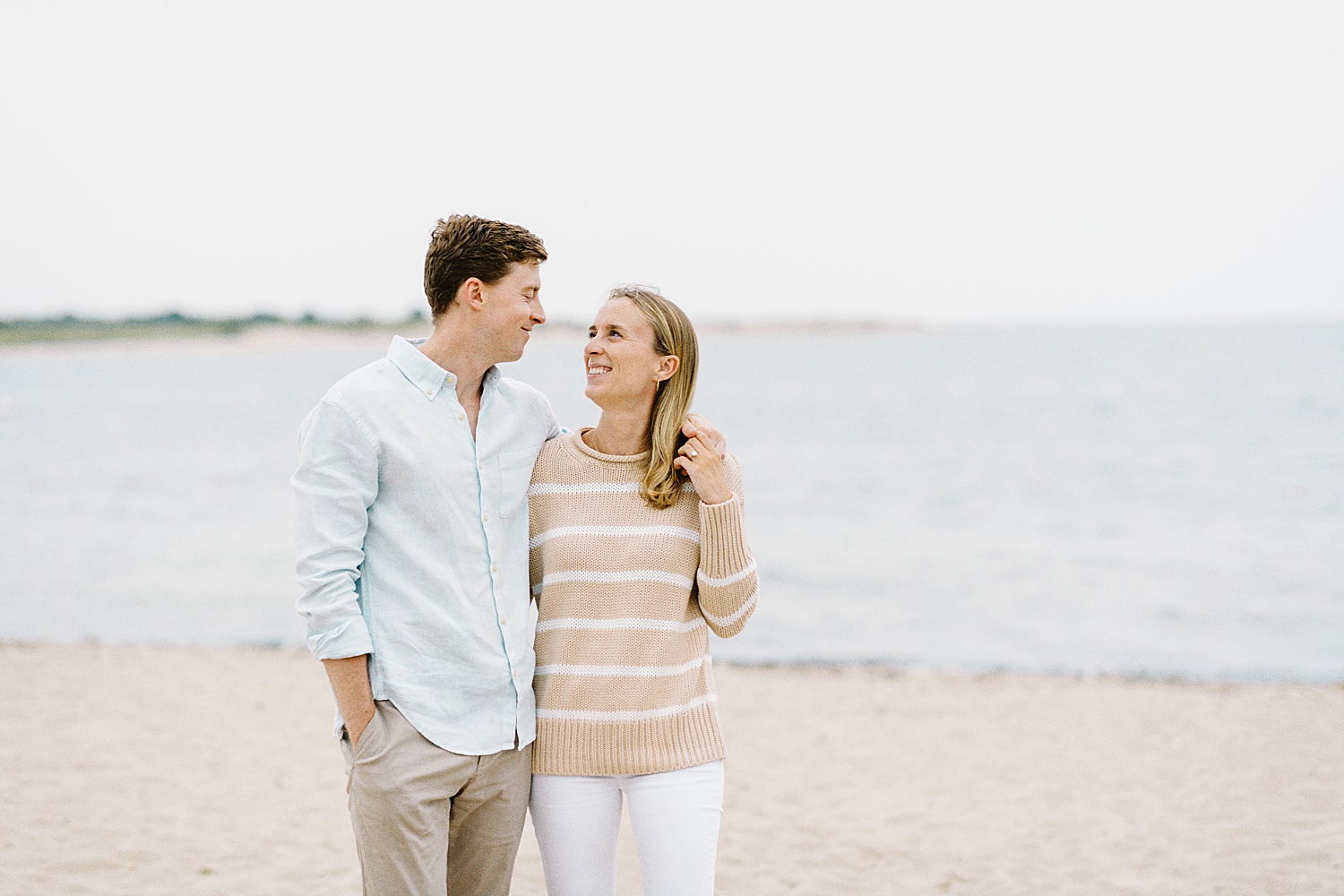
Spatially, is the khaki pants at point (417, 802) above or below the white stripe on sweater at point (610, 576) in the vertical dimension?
below

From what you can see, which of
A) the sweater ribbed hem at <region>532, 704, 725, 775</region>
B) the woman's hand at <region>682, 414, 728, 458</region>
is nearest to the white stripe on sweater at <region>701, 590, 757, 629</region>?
the sweater ribbed hem at <region>532, 704, 725, 775</region>

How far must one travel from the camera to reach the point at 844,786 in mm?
6426

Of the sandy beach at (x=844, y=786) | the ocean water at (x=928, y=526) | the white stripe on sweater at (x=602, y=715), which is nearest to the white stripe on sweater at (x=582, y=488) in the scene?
the white stripe on sweater at (x=602, y=715)

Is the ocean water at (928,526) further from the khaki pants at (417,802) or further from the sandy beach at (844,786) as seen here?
the khaki pants at (417,802)

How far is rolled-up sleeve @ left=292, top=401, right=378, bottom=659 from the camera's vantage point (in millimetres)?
2338

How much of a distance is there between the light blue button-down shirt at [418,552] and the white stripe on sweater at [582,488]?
0.45 ft

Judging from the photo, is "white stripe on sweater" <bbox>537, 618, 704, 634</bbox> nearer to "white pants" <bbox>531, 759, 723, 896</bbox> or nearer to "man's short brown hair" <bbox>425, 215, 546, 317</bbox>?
"white pants" <bbox>531, 759, 723, 896</bbox>

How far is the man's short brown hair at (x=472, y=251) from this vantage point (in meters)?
2.50

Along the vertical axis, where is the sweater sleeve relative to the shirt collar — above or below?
below

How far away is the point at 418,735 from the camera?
2430mm

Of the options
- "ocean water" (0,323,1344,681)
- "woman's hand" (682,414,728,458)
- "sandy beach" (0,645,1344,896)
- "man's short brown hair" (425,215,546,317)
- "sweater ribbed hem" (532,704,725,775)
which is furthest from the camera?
"ocean water" (0,323,1344,681)

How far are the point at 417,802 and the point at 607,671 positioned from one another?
525 millimetres

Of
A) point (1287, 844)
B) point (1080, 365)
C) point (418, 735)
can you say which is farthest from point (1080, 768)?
point (1080, 365)

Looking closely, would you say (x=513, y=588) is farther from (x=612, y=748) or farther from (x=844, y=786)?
(x=844, y=786)
